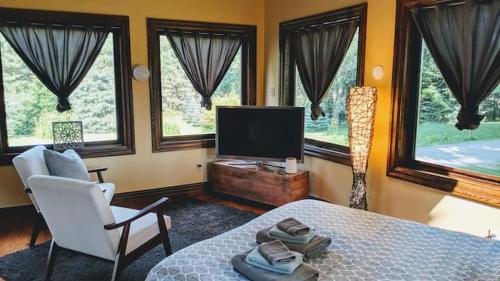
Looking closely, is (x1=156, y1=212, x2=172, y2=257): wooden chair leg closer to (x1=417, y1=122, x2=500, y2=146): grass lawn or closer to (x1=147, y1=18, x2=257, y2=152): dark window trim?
(x1=147, y1=18, x2=257, y2=152): dark window trim

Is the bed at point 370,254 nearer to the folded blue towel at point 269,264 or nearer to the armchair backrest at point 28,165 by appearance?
the folded blue towel at point 269,264

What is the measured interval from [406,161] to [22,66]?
401 cm

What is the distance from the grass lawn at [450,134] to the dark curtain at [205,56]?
2.55 meters

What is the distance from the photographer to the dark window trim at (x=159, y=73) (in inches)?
179

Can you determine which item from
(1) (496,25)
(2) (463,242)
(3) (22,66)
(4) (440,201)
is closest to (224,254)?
(2) (463,242)

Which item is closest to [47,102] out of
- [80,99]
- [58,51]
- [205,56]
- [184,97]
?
[80,99]

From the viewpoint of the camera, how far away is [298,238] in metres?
1.96

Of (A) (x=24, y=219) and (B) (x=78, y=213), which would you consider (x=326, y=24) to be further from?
(A) (x=24, y=219)

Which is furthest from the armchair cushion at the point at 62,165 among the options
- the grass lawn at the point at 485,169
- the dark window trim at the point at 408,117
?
the grass lawn at the point at 485,169

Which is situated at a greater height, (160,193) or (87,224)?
(87,224)

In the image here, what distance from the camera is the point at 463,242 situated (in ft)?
6.76

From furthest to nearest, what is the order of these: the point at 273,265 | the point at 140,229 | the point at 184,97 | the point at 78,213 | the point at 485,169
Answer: the point at 184,97 < the point at 485,169 < the point at 140,229 < the point at 78,213 < the point at 273,265

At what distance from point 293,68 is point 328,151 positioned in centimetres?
122

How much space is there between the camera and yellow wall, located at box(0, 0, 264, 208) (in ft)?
13.4
